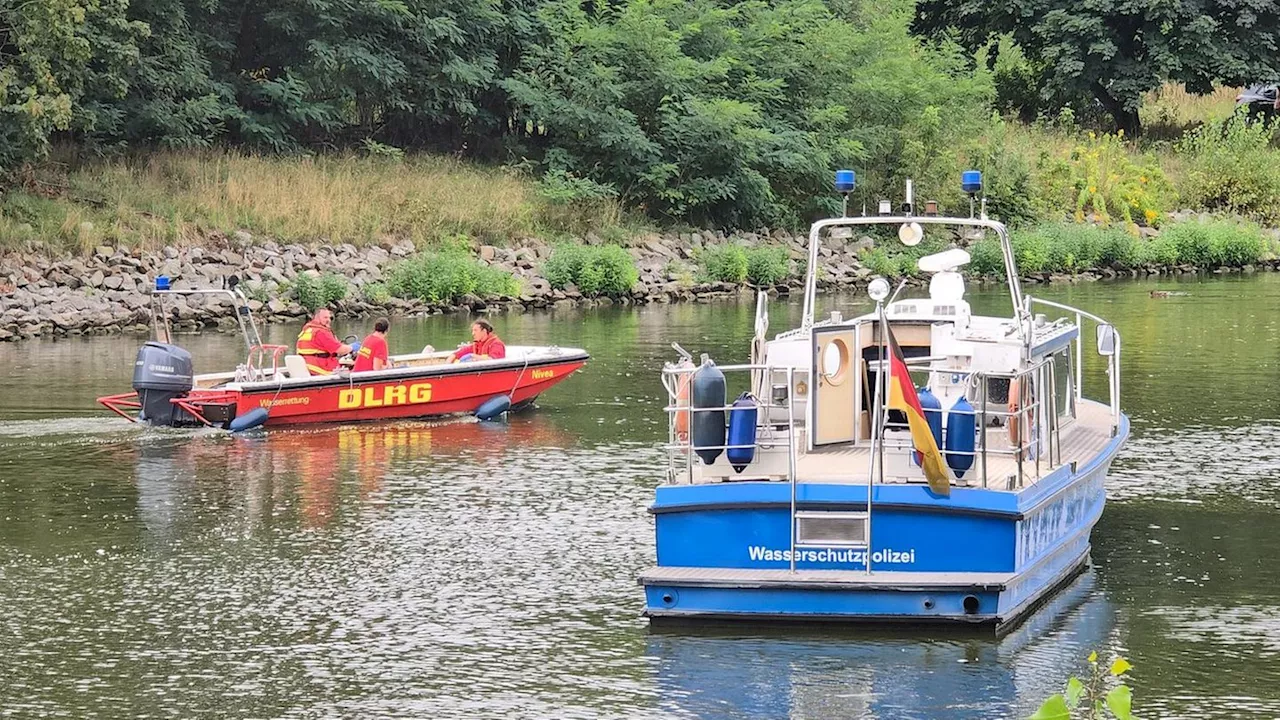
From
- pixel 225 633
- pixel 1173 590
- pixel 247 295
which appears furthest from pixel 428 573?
pixel 247 295

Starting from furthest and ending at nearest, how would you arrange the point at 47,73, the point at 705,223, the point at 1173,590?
the point at 705,223, the point at 47,73, the point at 1173,590

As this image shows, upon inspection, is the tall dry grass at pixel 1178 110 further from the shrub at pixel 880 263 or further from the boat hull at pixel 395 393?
the boat hull at pixel 395 393

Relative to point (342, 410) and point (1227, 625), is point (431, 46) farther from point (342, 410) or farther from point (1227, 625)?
point (1227, 625)

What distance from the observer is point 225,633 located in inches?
563

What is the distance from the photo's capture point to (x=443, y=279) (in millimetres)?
44531

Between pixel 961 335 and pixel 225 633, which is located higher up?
pixel 961 335

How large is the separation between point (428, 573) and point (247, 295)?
26489 millimetres

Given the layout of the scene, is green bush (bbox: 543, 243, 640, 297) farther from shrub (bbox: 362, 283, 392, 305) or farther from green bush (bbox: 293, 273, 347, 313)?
green bush (bbox: 293, 273, 347, 313)

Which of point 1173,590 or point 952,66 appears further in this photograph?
point 952,66

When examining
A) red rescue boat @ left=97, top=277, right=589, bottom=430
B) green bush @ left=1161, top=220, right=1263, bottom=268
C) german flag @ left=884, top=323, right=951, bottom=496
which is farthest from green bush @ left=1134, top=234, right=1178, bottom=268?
german flag @ left=884, top=323, right=951, bottom=496

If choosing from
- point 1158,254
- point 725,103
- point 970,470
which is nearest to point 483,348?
point 970,470

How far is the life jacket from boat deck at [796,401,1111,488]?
11.6 m

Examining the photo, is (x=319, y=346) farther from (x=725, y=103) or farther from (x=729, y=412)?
(x=725, y=103)

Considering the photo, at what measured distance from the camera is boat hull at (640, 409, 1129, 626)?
13500 mm
